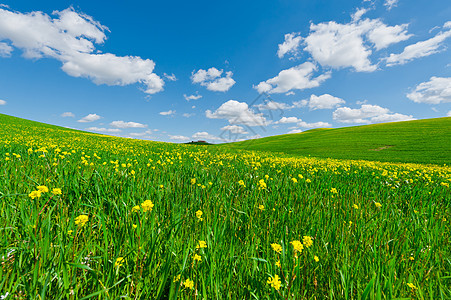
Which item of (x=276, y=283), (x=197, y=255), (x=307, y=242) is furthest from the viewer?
(x=307, y=242)

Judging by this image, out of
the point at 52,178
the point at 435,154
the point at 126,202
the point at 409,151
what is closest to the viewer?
the point at 126,202

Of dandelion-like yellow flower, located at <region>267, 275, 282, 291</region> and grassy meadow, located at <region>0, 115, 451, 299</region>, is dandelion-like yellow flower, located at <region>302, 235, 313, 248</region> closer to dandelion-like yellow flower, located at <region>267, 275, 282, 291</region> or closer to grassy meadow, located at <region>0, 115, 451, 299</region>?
grassy meadow, located at <region>0, 115, 451, 299</region>

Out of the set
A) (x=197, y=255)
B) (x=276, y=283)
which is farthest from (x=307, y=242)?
(x=197, y=255)

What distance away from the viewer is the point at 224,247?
1749 mm

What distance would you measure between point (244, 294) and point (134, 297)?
0.77m

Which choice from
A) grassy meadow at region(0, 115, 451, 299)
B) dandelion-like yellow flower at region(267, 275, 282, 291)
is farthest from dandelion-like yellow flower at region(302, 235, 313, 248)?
dandelion-like yellow flower at region(267, 275, 282, 291)

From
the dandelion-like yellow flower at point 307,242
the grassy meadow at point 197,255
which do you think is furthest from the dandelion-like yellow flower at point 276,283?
the dandelion-like yellow flower at point 307,242

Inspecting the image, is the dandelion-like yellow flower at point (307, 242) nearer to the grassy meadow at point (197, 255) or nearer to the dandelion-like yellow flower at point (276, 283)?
the grassy meadow at point (197, 255)

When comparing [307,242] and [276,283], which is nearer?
[276,283]

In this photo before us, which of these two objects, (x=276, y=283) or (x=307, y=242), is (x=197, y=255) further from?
(x=307, y=242)

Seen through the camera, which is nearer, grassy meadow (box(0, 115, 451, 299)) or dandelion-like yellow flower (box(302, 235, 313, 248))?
grassy meadow (box(0, 115, 451, 299))

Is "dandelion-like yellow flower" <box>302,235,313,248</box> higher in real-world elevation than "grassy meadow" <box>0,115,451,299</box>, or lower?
higher

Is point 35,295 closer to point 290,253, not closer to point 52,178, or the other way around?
point 290,253

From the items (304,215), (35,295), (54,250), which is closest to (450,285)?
(304,215)
